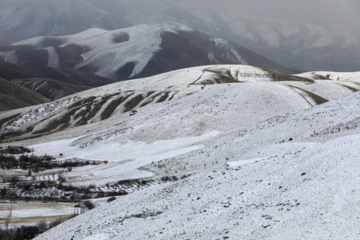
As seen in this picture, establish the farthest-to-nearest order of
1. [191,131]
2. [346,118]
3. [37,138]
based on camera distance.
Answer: [37,138]
[191,131]
[346,118]

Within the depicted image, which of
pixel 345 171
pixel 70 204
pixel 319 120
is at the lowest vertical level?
pixel 70 204

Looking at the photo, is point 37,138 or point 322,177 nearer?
point 322,177

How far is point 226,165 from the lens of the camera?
38719 millimetres

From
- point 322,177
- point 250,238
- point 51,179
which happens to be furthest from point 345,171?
point 51,179

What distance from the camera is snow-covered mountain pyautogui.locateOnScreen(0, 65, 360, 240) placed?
2159 cm

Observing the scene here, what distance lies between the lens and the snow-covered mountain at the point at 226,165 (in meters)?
21.6

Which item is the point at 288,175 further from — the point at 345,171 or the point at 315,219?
the point at 315,219

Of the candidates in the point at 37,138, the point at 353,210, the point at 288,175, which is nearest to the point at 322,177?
the point at 288,175

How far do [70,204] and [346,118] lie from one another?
34987 millimetres

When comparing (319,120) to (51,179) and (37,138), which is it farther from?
(37,138)

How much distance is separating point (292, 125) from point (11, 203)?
120ft

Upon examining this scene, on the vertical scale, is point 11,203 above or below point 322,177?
below

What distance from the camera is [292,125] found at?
5256 centimetres

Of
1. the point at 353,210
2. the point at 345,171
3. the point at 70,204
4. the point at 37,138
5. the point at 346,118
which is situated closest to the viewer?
the point at 353,210
